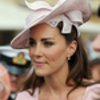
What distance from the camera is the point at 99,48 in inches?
106

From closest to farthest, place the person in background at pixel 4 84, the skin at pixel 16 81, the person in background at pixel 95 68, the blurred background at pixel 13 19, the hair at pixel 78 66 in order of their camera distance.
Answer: the hair at pixel 78 66, the person in background at pixel 4 84, the skin at pixel 16 81, the person in background at pixel 95 68, the blurred background at pixel 13 19

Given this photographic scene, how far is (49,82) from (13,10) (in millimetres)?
4919

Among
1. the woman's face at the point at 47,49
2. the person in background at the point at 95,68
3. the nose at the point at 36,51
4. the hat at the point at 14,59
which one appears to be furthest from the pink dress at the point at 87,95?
the person in background at the point at 95,68

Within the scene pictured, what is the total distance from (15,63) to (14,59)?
39 millimetres

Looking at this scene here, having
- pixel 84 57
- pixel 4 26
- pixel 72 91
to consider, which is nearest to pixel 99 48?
pixel 84 57

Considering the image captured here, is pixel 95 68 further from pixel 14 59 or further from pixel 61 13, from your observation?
pixel 61 13

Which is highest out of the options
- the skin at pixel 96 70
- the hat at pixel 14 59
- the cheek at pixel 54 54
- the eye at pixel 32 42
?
the eye at pixel 32 42

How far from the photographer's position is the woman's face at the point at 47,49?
2229mm

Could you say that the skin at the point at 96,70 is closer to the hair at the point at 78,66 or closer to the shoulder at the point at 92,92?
the hair at the point at 78,66

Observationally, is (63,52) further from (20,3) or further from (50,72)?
(20,3)

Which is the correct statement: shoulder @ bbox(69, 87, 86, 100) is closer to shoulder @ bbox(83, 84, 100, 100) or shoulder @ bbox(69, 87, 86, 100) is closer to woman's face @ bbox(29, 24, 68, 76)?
shoulder @ bbox(83, 84, 100, 100)

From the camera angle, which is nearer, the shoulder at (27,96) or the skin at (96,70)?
the shoulder at (27,96)

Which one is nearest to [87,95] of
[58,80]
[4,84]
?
[58,80]

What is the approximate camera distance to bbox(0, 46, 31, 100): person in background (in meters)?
3.11
